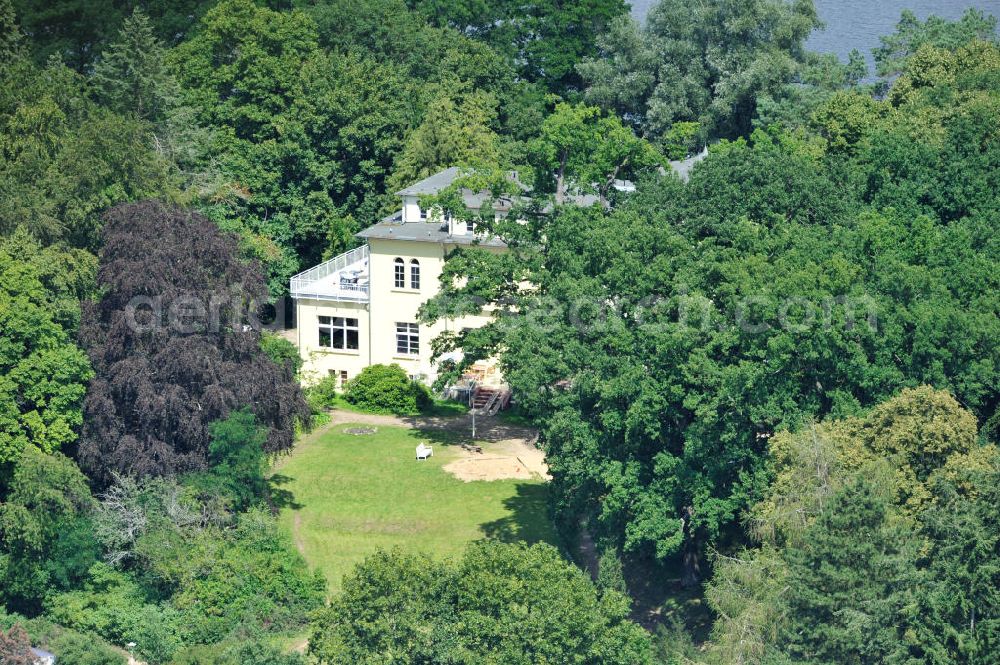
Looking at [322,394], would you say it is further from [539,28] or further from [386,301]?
[539,28]

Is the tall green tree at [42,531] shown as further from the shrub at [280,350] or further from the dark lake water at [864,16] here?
the dark lake water at [864,16]

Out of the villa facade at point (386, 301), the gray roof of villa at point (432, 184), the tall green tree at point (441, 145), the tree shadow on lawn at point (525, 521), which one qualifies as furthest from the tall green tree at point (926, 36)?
the tree shadow on lawn at point (525, 521)

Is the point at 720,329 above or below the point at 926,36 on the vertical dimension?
below

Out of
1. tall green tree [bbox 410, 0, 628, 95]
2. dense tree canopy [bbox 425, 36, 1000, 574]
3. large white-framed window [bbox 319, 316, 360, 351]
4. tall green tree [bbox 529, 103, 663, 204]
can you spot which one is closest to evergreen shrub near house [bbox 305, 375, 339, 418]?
large white-framed window [bbox 319, 316, 360, 351]

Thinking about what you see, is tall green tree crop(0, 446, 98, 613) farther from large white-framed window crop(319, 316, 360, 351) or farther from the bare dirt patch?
large white-framed window crop(319, 316, 360, 351)

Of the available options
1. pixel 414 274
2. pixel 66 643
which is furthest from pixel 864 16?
pixel 66 643

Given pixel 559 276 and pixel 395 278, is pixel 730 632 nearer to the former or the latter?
pixel 559 276
